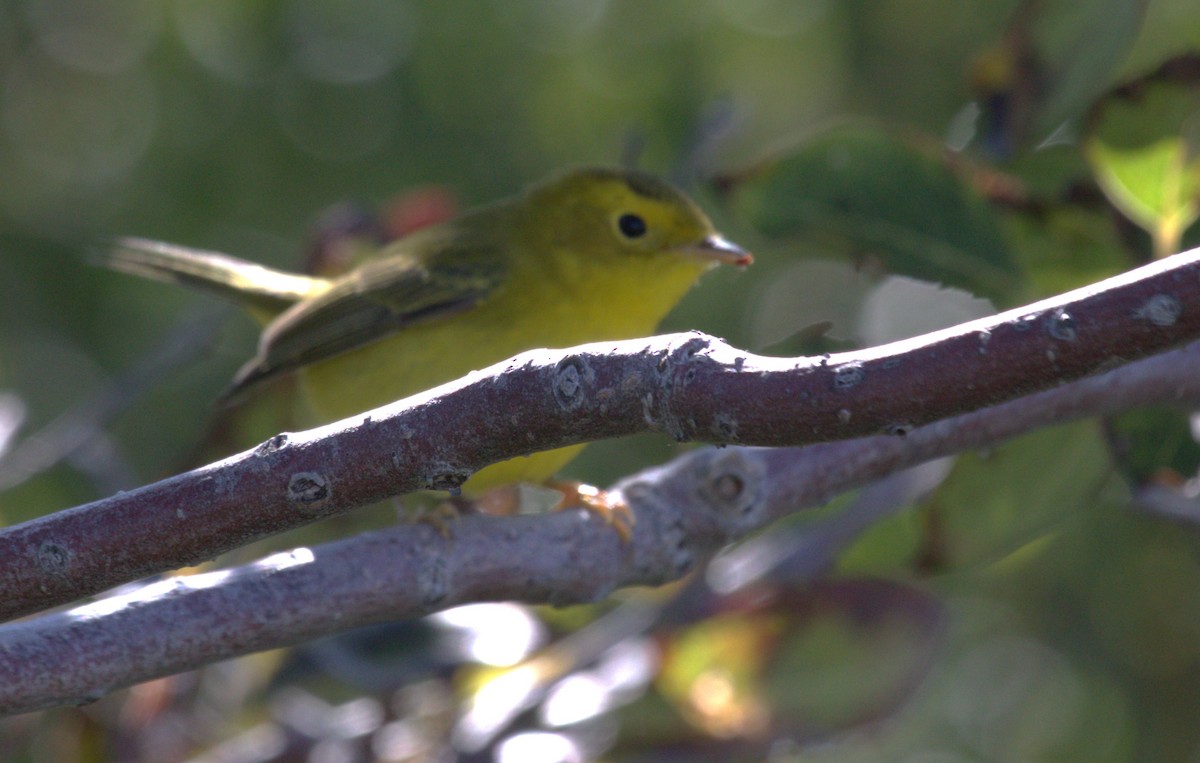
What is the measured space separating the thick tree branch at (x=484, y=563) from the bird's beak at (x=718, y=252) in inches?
36.7

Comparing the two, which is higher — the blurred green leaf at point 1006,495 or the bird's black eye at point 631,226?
the bird's black eye at point 631,226

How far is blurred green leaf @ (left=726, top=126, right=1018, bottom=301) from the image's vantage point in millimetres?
2879

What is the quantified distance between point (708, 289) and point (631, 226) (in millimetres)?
2226

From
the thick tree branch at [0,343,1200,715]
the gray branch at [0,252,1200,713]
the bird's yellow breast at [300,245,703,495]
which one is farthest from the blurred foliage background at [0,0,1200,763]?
the gray branch at [0,252,1200,713]

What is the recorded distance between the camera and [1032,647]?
5645mm

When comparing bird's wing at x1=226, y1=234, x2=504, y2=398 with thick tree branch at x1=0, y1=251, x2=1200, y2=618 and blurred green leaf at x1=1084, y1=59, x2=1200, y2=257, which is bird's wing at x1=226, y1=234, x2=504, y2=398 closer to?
blurred green leaf at x1=1084, y1=59, x2=1200, y2=257

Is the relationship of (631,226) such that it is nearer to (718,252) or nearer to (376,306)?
(718,252)

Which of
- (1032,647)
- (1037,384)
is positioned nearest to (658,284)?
(1037,384)

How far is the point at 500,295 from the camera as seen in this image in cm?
347

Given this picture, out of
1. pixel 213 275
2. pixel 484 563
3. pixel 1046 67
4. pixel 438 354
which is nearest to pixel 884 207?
pixel 1046 67

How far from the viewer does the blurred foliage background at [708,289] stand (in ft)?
9.55

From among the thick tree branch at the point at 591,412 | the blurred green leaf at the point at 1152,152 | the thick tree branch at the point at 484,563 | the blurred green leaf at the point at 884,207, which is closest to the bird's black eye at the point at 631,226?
the blurred green leaf at the point at 884,207

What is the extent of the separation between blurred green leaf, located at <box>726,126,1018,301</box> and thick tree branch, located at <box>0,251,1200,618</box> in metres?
1.50

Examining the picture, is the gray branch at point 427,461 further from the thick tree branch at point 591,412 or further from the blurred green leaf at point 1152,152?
the blurred green leaf at point 1152,152
